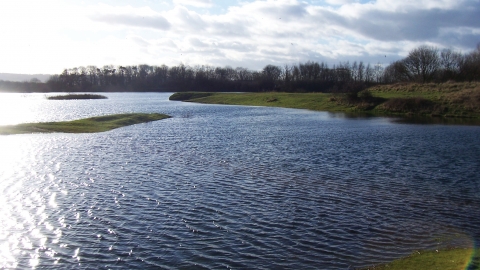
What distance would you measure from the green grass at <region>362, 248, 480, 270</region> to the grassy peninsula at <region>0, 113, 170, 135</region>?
132ft

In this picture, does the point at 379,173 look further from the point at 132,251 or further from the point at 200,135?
the point at 200,135

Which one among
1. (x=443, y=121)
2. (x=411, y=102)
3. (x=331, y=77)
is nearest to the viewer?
(x=443, y=121)

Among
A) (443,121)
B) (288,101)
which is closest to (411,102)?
(443,121)

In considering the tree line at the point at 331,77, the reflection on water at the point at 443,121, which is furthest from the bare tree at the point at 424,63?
the reflection on water at the point at 443,121

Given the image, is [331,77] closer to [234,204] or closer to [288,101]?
[288,101]

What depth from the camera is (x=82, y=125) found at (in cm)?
4988

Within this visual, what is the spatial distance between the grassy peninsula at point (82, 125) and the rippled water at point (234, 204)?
12.0 m

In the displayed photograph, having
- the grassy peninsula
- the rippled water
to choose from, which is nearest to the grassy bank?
the rippled water

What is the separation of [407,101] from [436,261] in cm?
5904

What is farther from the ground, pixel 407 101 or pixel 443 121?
pixel 407 101

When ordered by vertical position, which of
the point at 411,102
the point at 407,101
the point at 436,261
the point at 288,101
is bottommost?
the point at 436,261

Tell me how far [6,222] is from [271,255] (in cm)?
1001

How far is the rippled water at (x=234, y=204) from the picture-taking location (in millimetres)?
12430

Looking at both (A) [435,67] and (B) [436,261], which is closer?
(B) [436,261]
